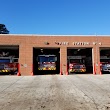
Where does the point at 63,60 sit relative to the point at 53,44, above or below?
below

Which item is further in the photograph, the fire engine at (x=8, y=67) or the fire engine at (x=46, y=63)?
the fire engine at (x=46, y=63)

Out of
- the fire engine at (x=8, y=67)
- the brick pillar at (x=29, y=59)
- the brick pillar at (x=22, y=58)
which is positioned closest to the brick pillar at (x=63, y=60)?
the brick pillar at (x=29, y=59)

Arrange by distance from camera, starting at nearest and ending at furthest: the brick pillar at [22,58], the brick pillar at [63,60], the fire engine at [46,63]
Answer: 1. the brick pillar at [22,58]
2. the brick pillar at [63,60]
3. the fire engine at [46,63]

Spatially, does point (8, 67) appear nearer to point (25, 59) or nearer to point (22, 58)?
point (22, 58)

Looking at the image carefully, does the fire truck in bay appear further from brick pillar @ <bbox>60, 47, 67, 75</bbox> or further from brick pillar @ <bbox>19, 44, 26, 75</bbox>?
brick pillar @ <bbox>19, 44, 26, 75</bbox>

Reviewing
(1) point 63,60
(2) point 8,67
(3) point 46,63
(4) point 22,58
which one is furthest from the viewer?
(3) point 46,63

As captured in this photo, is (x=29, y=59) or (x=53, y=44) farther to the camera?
(x=53, y=44)

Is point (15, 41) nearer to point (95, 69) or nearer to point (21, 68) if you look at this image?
point (21, 68)

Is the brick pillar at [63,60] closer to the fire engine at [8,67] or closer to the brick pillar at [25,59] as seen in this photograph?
the brick pillar at [25,59]

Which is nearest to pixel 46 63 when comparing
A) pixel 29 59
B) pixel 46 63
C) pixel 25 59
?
pixel 46 63

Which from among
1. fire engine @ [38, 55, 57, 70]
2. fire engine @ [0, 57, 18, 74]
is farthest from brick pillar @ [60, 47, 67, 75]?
fire engine @ [0, 57, 18, 74]

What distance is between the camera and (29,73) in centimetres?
3123

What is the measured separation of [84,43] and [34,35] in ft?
20.2

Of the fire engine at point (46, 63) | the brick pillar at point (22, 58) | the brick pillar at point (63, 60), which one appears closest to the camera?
the brick pillar at point (22, 58)
